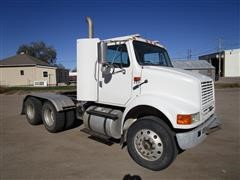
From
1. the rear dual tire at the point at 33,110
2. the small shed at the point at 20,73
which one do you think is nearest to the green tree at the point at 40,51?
the small shed at the point at 20,73

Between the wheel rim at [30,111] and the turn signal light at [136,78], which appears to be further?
the wheel rim at [30,111]

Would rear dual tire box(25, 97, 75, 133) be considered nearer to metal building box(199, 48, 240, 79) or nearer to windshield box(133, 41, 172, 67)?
windshield box(133, 41, 172, 67)

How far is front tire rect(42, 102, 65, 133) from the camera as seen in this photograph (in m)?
6.52

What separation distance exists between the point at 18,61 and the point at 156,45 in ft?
120

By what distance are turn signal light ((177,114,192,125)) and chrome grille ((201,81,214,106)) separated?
644 millimetres

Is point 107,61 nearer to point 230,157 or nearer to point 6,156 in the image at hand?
point 6,156

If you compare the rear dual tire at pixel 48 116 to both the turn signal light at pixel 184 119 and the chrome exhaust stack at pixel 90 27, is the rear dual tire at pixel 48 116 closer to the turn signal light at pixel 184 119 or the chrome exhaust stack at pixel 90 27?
the chrome exhaust stack at pixel 90 27

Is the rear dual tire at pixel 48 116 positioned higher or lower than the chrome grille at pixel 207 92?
lower

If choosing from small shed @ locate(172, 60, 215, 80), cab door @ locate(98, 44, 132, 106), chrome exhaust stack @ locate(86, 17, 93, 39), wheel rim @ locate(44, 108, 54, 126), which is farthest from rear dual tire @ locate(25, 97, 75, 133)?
small shed @ locate(172, 60, 215, 80)

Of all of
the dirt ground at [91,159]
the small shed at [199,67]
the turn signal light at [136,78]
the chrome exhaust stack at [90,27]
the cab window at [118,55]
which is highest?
the small shed at [199,67]

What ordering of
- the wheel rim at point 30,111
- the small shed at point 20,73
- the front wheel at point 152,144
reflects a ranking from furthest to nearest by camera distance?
the small shed at point 20,73, the wheel rim at point 30,111, the front wheel at point 152,144

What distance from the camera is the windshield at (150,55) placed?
5.04m

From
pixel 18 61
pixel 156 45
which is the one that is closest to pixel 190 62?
pixel 18 61

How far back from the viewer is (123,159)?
15.5ft
